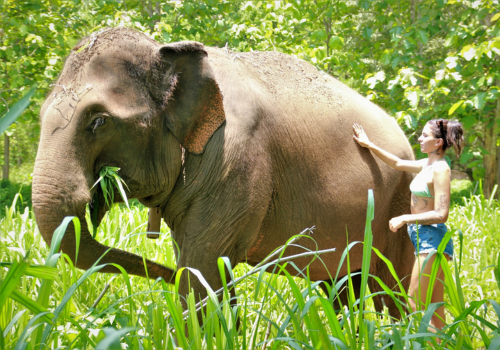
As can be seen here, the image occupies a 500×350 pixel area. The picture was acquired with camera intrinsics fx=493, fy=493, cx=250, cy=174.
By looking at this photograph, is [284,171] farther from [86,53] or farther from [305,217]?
[86,53]

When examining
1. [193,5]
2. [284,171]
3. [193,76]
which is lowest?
[284,171]

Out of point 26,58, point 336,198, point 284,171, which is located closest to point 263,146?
point 284,171

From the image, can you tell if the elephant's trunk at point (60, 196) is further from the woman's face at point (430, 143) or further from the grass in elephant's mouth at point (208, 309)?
the woman's face at point (430, 143)

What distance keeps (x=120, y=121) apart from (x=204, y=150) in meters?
0.47

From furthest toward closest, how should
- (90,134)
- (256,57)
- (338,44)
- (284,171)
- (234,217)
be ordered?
1. (338,44)
2. (256,57)
3. (284,171)
4. (234,217)
5. (90,134)

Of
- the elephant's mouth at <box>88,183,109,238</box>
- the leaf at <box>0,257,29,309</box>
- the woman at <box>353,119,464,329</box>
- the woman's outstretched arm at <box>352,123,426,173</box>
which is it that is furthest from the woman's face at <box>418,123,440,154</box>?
the leaf at <box>0,257,29,309</box>

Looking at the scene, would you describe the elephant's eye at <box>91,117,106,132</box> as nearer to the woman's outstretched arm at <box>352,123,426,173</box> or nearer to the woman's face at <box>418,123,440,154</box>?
the woman's outstretched arm at <box>352,123,426,173</box>

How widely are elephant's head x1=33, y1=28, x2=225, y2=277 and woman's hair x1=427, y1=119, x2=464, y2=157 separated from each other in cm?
137

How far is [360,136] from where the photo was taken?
126 inches

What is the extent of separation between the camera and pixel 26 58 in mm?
6480

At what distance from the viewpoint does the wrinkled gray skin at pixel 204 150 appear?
2.43m

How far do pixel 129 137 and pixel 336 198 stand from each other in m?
1.34

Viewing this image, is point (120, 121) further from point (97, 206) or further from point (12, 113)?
point (12, 113)

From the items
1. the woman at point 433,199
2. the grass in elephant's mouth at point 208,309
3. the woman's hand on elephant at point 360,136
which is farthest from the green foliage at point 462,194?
the woman's hand on elephant at point 360,136
